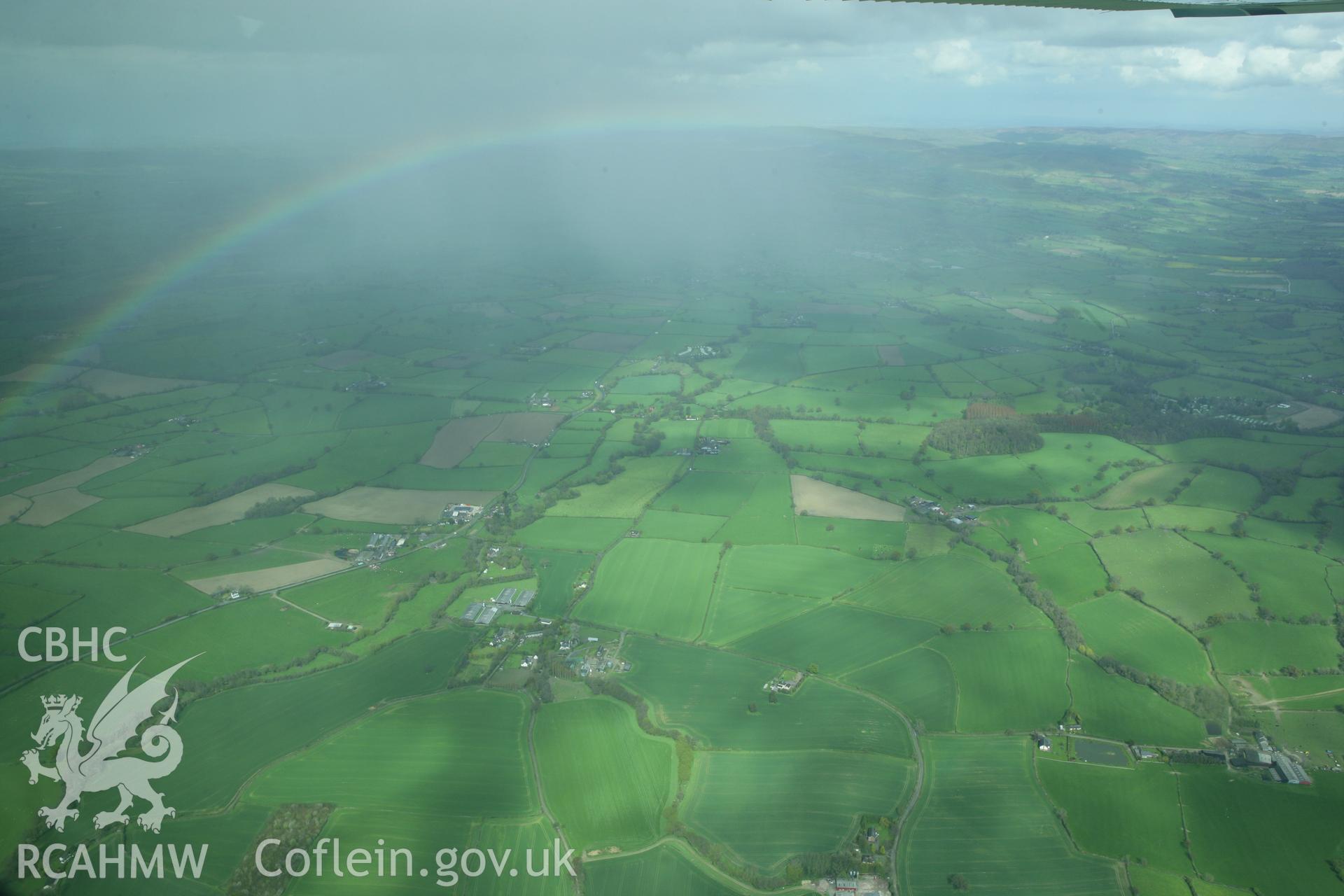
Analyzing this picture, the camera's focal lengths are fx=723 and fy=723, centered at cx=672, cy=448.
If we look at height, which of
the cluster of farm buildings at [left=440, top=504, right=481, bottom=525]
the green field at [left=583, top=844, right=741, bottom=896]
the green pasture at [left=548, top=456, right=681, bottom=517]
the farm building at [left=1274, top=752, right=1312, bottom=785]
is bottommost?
the farm building at [left=1274, top=752, right=1312, bottom=785]

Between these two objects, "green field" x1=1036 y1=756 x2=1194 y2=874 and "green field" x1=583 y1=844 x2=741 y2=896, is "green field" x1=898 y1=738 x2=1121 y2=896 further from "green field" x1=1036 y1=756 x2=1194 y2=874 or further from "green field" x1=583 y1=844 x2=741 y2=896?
"green field" x1=583 y1=844 x2=741 y2=896

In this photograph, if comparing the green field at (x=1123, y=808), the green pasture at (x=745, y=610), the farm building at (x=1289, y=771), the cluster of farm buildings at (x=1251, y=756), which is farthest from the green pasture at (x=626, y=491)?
the farm building at (x=1289, y=771)

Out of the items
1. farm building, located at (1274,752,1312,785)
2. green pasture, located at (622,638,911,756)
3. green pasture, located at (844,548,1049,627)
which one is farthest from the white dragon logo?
farm building, located at (1274,752,1312,785)

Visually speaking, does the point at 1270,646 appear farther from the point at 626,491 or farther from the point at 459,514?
the point at 459,514

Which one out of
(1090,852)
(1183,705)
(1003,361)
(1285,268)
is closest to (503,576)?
(1090,852)

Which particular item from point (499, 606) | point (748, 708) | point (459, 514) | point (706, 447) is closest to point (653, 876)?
point (748, 708)

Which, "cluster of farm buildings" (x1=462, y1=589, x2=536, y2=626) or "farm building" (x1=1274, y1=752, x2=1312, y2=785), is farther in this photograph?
"cluster of farm buildings" (x1=462, y1=589, x2=536, y2=626)

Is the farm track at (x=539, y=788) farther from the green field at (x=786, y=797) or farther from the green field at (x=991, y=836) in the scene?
the green field at (x=991, y=836)
